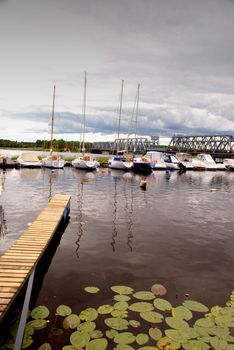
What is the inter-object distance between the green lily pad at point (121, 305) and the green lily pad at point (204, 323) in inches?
75.3

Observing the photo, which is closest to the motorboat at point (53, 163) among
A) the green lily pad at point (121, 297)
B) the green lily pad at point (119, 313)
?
the green lily pad at point (121, 297)

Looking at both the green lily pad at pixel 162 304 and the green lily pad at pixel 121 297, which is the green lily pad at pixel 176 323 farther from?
the green lily pad at pixel 121 297

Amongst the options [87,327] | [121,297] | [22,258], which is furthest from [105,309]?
[22,258]

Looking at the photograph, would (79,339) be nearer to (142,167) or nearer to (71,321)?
(71,321)

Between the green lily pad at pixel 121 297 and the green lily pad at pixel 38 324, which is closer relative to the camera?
the green lily pad at pixel 38 324

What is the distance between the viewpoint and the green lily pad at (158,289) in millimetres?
8704

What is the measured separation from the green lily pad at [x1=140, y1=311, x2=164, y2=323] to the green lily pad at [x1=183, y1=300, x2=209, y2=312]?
1.04 m

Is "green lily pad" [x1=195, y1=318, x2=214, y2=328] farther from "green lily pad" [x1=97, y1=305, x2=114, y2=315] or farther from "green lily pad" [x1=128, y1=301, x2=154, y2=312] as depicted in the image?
"green lily pad" [x1=97, y1=305, x2=114, y2=315]

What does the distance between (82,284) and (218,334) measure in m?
4.29

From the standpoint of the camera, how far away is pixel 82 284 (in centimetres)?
910

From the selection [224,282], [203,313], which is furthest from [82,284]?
[224,282]

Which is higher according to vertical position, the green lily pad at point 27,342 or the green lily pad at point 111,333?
the green lily pad at point 111,333

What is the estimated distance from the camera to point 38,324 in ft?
22.6

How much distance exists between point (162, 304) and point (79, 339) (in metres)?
2.64
